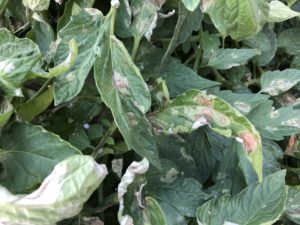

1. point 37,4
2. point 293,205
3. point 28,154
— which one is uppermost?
point 37,4

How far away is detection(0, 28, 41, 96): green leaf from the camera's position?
500 mm

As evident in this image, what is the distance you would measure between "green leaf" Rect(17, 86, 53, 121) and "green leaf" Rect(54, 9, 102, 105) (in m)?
0.03

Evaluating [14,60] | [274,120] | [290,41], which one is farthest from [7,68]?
[290,41]

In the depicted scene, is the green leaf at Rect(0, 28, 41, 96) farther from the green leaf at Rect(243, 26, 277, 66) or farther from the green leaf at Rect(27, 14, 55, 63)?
the green leaf at Rect(243, 26, 277, 66)

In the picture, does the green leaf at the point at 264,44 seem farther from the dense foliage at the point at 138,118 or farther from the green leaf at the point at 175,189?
the green leaf at the point at 175,189

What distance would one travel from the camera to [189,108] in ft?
1.93

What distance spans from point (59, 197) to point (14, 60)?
15 centimetres

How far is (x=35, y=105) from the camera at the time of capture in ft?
1.86

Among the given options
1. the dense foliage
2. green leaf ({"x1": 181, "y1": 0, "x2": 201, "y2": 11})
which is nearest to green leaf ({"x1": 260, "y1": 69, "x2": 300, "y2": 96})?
the dense foliage

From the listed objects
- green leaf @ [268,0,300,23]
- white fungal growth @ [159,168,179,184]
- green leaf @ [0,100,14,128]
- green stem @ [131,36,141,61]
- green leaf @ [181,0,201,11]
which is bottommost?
white fungal growth @ [159,168,179,184]

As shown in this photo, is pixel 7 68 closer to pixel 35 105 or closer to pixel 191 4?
pixel 35 105

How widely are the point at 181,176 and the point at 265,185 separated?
3.8 inches

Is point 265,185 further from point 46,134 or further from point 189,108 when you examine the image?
point 46,134

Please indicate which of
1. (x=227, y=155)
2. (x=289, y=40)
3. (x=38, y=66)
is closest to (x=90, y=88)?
(x=38, y=66)
